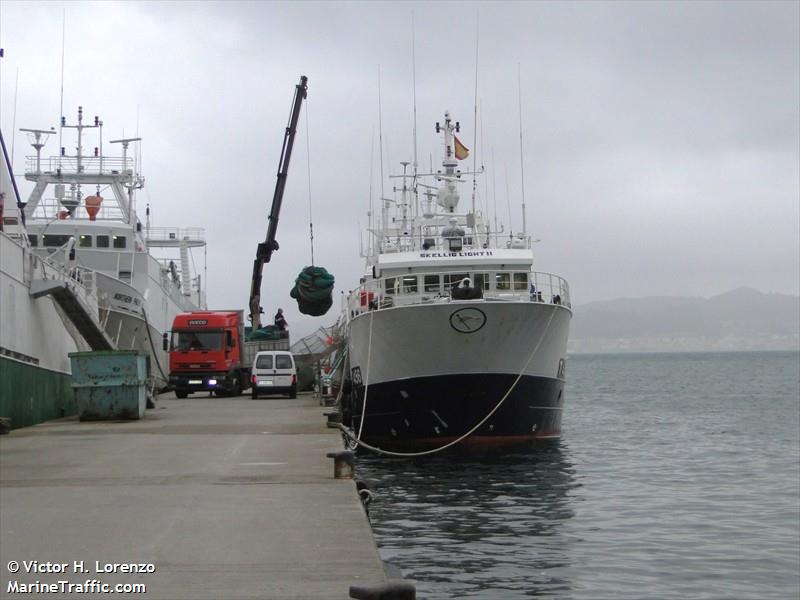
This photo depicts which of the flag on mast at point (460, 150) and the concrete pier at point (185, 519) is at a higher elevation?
the flag on mast at point (460, 150)

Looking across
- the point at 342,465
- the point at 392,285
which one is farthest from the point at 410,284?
the point at 342,465

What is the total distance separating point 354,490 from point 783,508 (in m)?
10.5

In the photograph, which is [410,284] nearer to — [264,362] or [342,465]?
[264,362]

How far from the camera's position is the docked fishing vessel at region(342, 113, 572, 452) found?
24625mm

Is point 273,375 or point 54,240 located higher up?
point 54,240

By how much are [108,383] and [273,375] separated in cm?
1345

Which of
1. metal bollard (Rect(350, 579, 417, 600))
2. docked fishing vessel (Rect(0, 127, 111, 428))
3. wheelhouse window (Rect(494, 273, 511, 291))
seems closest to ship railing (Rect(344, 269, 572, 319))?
wheelhouse window (Rect(494, 273, 511, 291))

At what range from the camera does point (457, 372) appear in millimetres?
24719

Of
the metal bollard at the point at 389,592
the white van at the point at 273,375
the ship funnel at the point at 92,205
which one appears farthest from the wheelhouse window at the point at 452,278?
the ship funnel at the point at 92,205

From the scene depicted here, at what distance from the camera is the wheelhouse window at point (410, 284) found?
28.2 m

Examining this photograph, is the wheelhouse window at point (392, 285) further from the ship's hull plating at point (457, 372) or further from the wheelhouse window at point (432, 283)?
the ship's hull plating at point (457, 372)

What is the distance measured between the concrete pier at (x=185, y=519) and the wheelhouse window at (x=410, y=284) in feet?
30.7

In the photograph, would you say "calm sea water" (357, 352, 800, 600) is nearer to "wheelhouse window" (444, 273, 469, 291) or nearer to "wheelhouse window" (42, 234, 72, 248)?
"wheelhouse window" (444, 273, 469, 291)

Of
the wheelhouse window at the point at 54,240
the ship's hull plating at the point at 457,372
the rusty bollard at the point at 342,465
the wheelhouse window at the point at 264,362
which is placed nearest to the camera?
the rusty bollard at the point at 342,465
